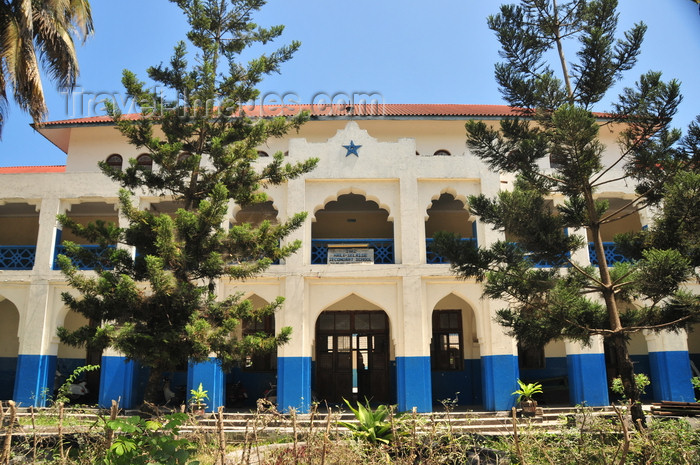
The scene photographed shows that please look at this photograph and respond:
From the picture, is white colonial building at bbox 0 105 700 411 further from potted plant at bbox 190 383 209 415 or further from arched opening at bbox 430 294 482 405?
potted plant at bbox 190 383 209 415

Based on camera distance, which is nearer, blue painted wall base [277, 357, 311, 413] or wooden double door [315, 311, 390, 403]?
blue painted wall base [277, 357, 311, 413]

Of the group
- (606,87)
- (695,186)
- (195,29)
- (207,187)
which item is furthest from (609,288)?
(195,29)

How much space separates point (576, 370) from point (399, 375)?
429 centimetres

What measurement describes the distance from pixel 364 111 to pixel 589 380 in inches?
369

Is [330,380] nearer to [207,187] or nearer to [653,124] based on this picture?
[207,187]

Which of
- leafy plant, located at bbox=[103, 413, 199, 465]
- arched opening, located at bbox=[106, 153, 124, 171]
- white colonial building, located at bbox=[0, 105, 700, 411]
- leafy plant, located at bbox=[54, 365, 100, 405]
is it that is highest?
arched opening, located at bbox=[106, 153, 124, 171]

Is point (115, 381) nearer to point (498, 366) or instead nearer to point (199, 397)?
point (199, 397)

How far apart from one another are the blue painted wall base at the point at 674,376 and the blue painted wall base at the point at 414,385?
19.0 feet

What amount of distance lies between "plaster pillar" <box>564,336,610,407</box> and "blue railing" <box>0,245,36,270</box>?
13810 millimetres

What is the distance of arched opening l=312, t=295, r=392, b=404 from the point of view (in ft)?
53.1

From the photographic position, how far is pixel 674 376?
44.9 feet

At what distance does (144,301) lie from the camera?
9250 millimetres

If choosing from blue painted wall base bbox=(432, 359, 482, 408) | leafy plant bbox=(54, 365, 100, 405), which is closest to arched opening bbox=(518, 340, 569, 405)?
blue painted wall base bbox=(432, 359, 482, 408)

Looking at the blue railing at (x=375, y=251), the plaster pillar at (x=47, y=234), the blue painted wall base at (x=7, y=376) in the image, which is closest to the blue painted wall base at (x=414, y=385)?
the blue railing at (x=375, y=251)
